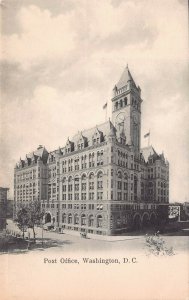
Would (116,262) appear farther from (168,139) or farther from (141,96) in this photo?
(141,96)

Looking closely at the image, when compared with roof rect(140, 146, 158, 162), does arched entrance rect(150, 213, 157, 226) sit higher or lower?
lower

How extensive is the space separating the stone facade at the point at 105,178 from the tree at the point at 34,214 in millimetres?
123

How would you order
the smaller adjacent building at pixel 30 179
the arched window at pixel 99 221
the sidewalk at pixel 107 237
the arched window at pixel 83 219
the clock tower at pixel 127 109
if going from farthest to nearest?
the arched window at pixel 83 219, the arched window at pixel 99 221, the smaller adjacent building at pixel 30 179, the clock tower at pixel 127 109, the sidewalk at pixel 107 237

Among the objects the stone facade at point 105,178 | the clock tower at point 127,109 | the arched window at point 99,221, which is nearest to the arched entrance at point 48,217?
the stone facade at point 105,178

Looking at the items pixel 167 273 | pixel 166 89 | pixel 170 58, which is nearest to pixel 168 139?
pixel 166 89

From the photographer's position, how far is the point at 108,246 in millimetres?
4953

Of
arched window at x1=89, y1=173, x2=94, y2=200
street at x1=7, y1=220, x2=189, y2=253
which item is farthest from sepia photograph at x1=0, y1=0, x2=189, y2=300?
arched window at x1=89, y1=173, x2=94, y2=200

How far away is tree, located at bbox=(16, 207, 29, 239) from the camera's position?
18.6 ft

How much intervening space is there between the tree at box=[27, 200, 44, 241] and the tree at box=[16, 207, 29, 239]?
7 centimetres

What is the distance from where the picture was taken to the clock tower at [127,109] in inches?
211

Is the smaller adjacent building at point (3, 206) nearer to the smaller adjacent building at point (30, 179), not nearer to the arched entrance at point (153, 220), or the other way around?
the smaller adjacent building at point (30, 179)

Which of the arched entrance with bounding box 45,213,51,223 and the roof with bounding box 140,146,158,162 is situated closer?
the roof with bounding box 140,146,158,162

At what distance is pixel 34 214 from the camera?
19.3ft

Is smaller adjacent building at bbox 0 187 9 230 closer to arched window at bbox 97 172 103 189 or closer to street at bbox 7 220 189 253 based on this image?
street at bbox 7 220 189 253
